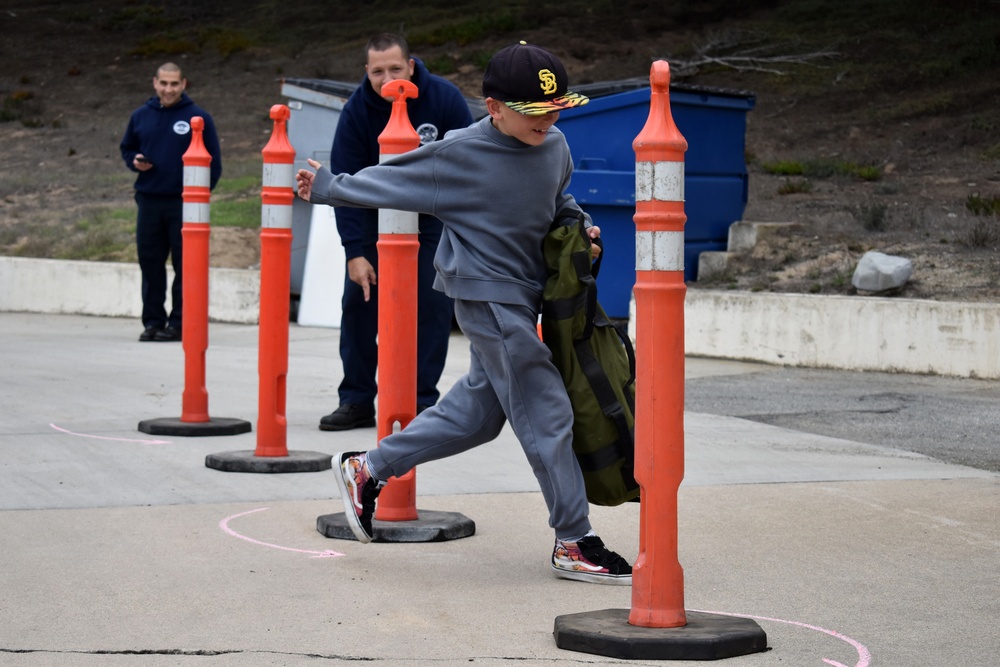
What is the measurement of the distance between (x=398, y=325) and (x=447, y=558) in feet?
2.69

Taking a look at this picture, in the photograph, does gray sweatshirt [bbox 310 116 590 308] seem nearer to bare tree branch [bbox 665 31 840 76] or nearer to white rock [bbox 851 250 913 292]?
white rock [bbox 851 250 913 292]

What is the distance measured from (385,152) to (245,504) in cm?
144

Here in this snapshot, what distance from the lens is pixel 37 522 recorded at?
4.84 meters

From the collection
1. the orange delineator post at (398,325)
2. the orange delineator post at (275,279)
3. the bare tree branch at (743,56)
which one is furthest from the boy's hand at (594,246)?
the bare tree branch at (743,56)

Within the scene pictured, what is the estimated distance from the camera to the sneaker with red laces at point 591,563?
13.7 ft

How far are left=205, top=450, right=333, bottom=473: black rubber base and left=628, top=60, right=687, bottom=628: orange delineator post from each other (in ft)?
8.93

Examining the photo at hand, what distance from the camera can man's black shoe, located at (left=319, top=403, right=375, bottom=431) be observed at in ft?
22.9

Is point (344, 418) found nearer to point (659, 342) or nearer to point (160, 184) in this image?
point (659, 342)

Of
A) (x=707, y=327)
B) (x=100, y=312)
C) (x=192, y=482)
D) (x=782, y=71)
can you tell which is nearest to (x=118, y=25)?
(x=782, y=71)

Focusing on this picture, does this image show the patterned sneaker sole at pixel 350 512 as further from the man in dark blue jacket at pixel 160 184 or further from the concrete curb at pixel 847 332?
the man in dark blue jacket at pixel 160 184

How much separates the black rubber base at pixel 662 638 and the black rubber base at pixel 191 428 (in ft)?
11.8

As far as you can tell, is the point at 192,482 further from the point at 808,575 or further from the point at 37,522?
the point at 808,575

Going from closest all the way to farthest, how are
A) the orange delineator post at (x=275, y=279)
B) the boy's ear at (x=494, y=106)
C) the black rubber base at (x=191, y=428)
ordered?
the boy's ear at (x=494, y=106) < the orange delineator post at (x=275, y=279) < the black rubber base at (x=191, y=428)

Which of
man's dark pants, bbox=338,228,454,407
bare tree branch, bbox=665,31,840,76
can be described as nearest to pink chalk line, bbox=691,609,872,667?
man's dark pants, bbox=338,228,454,407
